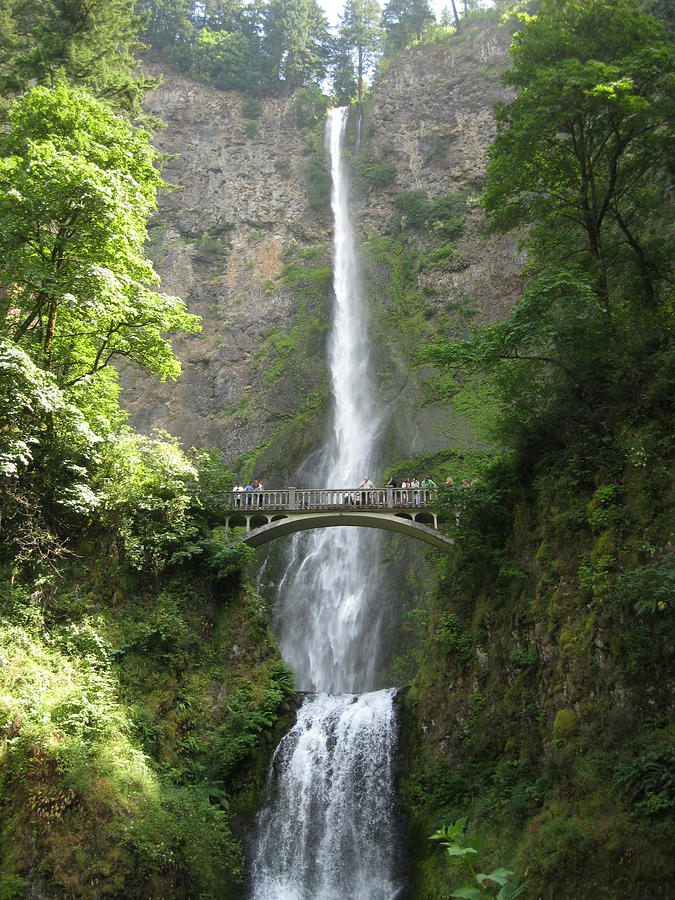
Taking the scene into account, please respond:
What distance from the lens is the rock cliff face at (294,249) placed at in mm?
34000

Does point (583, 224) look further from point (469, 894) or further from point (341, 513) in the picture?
point (469, 894)

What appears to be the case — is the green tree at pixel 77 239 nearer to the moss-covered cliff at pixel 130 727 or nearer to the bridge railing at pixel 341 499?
the moss-covered cliff at pixel 130 727

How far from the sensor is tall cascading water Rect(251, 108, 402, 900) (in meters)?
14.0

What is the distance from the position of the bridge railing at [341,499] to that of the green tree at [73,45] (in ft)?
41.3

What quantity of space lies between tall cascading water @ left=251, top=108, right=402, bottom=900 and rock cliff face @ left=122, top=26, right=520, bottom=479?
4.00 feet

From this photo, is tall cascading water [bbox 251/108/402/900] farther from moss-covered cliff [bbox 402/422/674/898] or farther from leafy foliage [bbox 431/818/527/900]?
leafy foliage [bbox 431/818/527/900]

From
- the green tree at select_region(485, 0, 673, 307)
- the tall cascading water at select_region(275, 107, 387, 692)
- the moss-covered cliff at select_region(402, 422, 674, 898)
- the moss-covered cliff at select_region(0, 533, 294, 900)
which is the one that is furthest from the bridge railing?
the green tree at select_region(485, 0, 673, 307)

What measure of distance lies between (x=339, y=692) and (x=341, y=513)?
773 cm

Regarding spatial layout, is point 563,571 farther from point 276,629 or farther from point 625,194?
point 276,629

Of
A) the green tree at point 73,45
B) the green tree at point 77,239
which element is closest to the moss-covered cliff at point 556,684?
the green tree at point 77,239

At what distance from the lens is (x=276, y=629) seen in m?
26.9

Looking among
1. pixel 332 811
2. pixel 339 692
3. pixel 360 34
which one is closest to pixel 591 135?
pixel 332 811

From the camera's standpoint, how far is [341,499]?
21.8 meters

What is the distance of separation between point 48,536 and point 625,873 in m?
12.1
